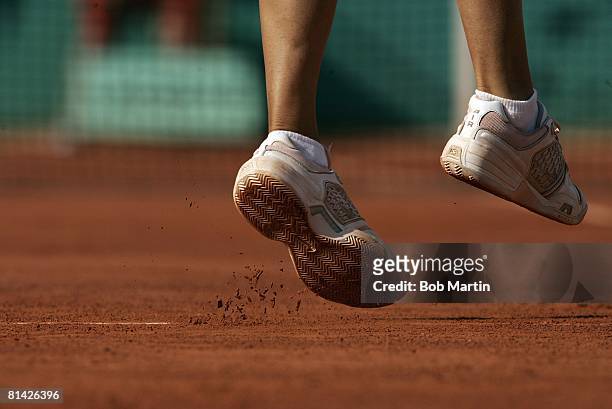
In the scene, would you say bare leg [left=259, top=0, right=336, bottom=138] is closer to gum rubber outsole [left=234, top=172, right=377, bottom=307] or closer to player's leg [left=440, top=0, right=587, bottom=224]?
gum rubber outsole [left=234, top=172, right=377, bottom=307]

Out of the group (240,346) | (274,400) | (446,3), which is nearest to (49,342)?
(240,346)

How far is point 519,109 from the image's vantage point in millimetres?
2783

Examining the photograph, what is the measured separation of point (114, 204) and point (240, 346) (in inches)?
231

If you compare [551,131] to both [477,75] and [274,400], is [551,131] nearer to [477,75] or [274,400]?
[477,75]

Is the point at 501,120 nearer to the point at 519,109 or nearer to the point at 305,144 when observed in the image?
the point at 519,109

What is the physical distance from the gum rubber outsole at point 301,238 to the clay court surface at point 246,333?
0.39 feet

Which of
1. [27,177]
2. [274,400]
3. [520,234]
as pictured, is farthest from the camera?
[27,177]

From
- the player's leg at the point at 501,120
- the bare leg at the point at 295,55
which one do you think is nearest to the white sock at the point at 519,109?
the player's leg at the point at 501,120

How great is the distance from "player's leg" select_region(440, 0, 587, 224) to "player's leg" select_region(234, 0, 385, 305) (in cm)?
29

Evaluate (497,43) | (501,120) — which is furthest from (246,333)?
(497,43)

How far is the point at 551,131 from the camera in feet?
9.44

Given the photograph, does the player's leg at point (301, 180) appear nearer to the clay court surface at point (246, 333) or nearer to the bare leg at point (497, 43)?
the clay court surface at point (246, 333)

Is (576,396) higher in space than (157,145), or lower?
lower

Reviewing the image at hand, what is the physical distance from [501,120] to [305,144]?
1.48ft
